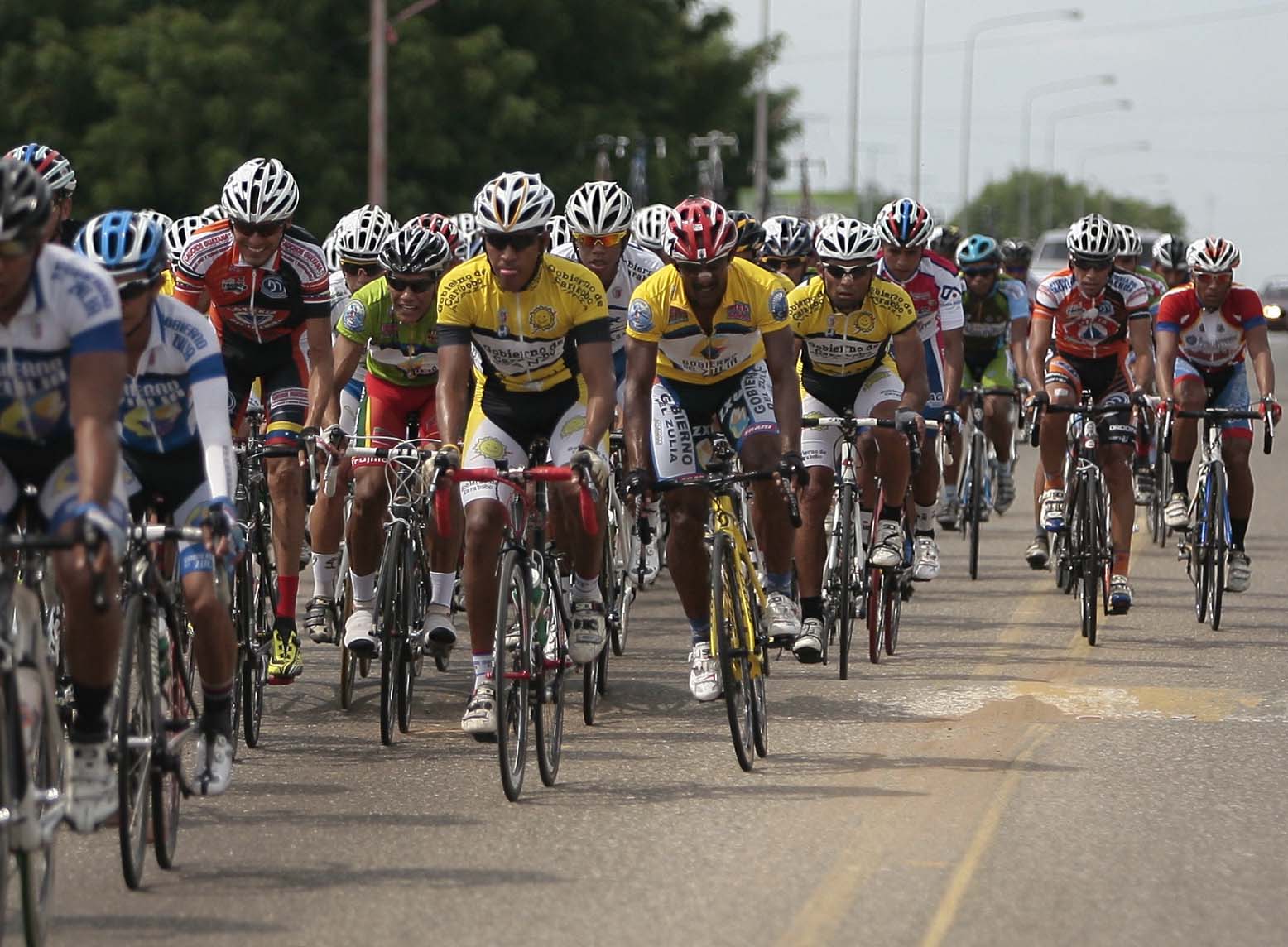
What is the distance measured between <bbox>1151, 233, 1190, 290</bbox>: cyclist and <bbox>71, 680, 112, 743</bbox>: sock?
11693mm

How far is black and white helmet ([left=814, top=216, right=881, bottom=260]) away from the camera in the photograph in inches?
431

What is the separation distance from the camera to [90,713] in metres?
6.18

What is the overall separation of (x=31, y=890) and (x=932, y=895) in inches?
99.9

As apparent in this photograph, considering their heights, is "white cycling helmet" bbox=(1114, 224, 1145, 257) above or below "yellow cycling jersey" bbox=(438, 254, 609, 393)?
above

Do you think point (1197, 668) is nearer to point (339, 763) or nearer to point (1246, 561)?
point (1246, 561)

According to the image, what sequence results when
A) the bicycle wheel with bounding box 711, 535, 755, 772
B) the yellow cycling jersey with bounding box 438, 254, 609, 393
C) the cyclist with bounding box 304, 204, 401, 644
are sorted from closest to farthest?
the bicycle wheel with bounding box 711, 535, 755, 772 → the yellow cycling jersey with bounding box 438, 254, 609, 393 → the cyclist with bounding box 304, 204, 401, 644

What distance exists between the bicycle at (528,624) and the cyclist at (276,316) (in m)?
1.44

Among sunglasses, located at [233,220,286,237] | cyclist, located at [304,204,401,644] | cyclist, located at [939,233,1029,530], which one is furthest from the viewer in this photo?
cyclist, located at [939,233,1029,530]

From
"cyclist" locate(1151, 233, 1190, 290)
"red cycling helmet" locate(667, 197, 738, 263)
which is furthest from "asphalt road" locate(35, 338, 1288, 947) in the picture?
"cyclist" locate(1151, 233, 1190, 290)

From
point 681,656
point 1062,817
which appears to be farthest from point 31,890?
point 681,656

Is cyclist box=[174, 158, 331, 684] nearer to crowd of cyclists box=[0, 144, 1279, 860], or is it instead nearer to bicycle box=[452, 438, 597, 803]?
crowd of cyclists box=[0, 144, 1279, 860]

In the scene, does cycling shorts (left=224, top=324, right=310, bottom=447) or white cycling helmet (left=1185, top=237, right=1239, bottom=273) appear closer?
cycling shorts (left=224, top=324, right=310, bottom=447)

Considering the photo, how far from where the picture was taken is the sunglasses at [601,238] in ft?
37.1

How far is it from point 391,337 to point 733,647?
8.90 feet
